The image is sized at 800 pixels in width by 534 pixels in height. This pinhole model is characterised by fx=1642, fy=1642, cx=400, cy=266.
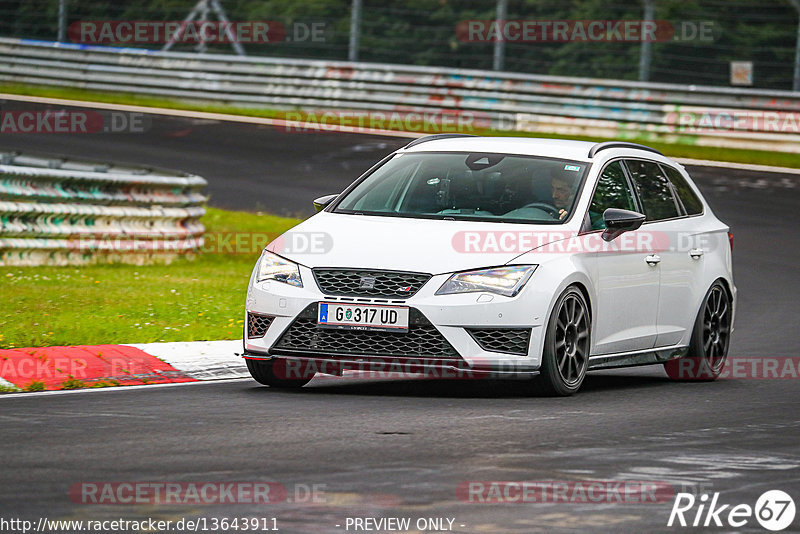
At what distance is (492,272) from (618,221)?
1.23 meters

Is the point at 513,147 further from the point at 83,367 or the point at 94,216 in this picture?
the point at 94,216

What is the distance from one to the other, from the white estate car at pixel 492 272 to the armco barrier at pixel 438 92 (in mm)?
15662

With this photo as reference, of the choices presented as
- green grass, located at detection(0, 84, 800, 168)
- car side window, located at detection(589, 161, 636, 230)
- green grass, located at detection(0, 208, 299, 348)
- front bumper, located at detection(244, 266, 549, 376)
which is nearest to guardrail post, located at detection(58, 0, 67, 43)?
green grass, located at detection(0, 84, 800, 168)

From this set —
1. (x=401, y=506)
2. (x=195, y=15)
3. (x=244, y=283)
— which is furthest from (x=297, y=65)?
(x=401, y=506)

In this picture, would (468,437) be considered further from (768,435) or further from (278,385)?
(278,385)

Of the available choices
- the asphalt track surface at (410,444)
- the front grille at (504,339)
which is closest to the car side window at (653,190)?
the asphalt track surface at (410,444)

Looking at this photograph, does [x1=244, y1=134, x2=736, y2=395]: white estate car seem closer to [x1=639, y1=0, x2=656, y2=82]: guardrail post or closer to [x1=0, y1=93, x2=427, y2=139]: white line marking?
[x1=639, y1=0, x2=656, y2=82]: guardrail post

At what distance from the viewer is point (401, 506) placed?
6.40 metres

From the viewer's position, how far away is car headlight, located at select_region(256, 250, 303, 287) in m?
9.77

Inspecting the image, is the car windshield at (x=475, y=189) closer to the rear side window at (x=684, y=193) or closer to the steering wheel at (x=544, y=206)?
the steering wheel at (x=544, y=206)

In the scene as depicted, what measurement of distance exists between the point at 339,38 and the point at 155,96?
13.2ft

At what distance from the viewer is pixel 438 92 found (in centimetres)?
2927

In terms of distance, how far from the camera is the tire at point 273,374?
33.2ft

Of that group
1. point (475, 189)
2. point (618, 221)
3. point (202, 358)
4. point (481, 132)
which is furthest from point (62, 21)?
point (618, 221)
